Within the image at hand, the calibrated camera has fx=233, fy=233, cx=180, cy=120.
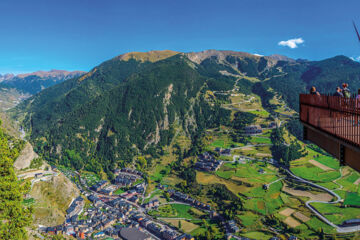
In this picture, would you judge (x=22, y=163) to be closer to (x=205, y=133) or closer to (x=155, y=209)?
(x=155, y=209)

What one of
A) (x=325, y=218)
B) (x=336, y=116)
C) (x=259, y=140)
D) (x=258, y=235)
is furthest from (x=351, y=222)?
(x=336, y=116)

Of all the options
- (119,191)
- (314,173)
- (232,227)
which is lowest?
(119,191)

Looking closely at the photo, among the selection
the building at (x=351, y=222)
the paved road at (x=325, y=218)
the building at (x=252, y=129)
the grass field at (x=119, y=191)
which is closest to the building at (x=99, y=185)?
the grass field at (x=119, y=191)

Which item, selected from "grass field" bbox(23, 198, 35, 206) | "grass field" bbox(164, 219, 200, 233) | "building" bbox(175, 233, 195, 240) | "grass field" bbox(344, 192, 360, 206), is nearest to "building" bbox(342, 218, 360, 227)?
"grass field" bbox(344, 192, 360, 206)

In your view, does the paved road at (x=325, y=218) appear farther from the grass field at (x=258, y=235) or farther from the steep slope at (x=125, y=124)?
the steep slope at (x=125, y=124)

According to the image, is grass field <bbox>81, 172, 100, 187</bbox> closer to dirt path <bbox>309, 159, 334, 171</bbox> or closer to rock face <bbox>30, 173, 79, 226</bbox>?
rock face <bbox>30, 173, 79, 226</bbox>

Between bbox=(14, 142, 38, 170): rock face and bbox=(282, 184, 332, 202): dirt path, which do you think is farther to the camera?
bbox=(14, 142, 38, 170): rock face

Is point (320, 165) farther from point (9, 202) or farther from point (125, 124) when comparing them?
point (125, 124)
